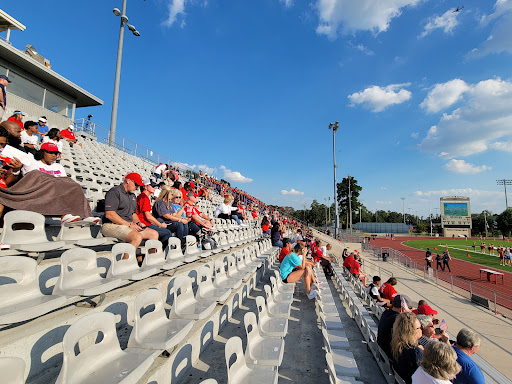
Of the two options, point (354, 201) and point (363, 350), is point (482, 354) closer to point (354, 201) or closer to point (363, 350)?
point (363, 350)

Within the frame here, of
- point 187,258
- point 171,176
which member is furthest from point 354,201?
point 187,258

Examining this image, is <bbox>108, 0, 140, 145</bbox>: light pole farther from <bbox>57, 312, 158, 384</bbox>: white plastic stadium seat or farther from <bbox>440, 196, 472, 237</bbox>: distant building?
<bbox>440, 196, 472, 237</bbox>: distant building

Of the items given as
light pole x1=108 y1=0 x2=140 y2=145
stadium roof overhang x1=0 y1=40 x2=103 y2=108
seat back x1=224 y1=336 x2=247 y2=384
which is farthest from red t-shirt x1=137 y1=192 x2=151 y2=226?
stadium roof overhang x1=0 y1=40 x2=103 y2=108

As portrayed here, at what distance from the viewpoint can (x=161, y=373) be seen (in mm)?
2010

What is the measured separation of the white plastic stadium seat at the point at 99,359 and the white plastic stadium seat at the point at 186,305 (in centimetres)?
64

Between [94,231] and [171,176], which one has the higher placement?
[171,176]

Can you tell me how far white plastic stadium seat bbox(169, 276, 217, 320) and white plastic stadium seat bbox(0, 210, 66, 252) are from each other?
119 cm

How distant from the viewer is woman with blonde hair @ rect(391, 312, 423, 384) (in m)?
2.90

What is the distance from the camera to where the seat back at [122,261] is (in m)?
2.64

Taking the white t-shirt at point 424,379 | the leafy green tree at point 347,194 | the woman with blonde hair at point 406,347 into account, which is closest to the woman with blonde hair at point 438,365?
the white t-shirt at point 424,379

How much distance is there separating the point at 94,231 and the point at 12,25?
18945mm

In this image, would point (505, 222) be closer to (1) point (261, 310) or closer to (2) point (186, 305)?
(1) point (261, 310)

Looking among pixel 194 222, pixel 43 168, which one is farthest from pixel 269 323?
pixel 43 168

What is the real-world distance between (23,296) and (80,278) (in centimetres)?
43
